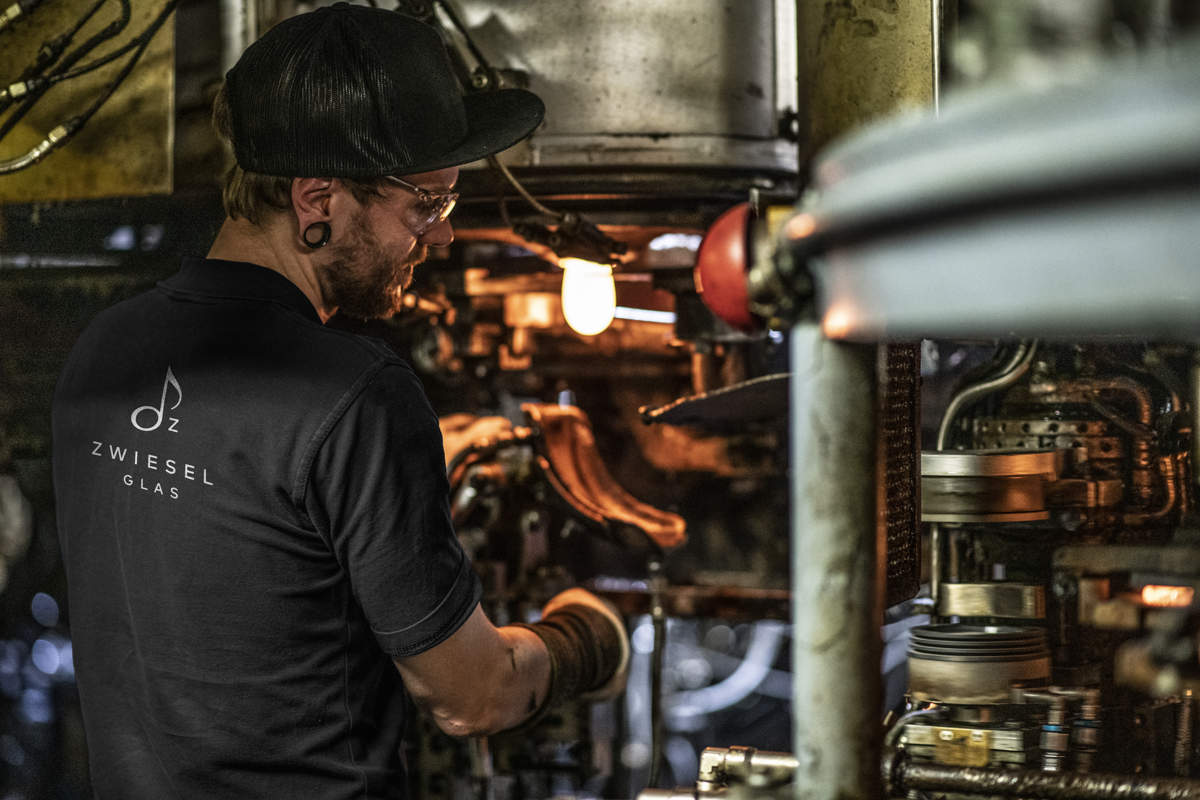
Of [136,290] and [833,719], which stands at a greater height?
[136,290]

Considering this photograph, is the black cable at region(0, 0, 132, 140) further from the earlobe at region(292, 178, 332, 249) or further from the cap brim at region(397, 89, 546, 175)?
the earlobe at region(292, 178, 332, 249)

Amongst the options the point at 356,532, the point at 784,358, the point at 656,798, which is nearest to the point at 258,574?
the point at 356,532

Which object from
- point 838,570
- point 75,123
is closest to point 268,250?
point 838,570

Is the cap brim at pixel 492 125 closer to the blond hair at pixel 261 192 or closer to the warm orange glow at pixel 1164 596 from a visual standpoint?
the blond hair at pixel 261 192

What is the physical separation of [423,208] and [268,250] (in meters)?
0.24

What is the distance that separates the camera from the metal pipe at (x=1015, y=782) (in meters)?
1.40

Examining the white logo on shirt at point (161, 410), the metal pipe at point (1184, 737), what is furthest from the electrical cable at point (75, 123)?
the metal pipe at point (1184, 737)

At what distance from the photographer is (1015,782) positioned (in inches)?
57.8

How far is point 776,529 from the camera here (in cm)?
352

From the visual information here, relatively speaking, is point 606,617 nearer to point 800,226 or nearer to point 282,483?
point 282,483

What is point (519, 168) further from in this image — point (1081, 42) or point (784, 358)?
point (1081, 42)

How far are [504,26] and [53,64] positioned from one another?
40.7 inches

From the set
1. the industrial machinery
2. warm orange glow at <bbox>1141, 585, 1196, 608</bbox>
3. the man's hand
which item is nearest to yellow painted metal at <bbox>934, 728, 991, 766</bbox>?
the industrial machinery

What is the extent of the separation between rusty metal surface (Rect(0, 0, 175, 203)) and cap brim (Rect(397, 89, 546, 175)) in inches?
43.3
